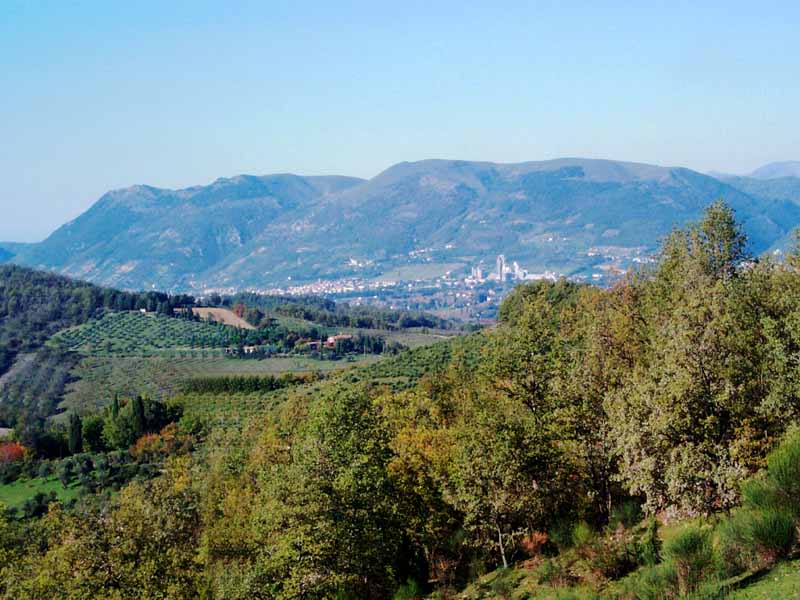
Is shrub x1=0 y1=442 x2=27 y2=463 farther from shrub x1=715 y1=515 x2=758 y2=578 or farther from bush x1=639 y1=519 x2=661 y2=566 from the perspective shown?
shrub x1=715 y1=515 x2=758 y2=578

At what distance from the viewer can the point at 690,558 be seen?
1266 centimetres

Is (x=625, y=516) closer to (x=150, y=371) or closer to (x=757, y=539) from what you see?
(x=757, y=539)

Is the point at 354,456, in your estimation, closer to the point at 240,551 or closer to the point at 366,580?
the point at 366,580

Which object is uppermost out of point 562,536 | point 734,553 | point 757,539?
point 757,539

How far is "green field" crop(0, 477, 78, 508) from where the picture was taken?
5966 centimetres

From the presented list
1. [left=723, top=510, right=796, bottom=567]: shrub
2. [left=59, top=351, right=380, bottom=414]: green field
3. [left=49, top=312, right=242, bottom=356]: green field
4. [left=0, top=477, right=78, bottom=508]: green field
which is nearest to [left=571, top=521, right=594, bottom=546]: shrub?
[left=723, top=510, right=796, bottom=567]: shrub

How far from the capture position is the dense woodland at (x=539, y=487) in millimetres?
16573

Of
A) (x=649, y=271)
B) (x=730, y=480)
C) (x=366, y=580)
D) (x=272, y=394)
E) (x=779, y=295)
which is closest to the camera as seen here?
(x=730, y=480)

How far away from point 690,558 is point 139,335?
142m

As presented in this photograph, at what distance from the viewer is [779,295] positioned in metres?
24.8

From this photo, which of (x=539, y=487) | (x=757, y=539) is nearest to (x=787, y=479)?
(x=757, y=539)

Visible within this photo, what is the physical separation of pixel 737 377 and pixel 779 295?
860 cm

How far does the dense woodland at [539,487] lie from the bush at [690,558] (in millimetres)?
32

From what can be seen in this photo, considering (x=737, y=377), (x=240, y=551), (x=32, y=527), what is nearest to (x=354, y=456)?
(x=240, y=551)
